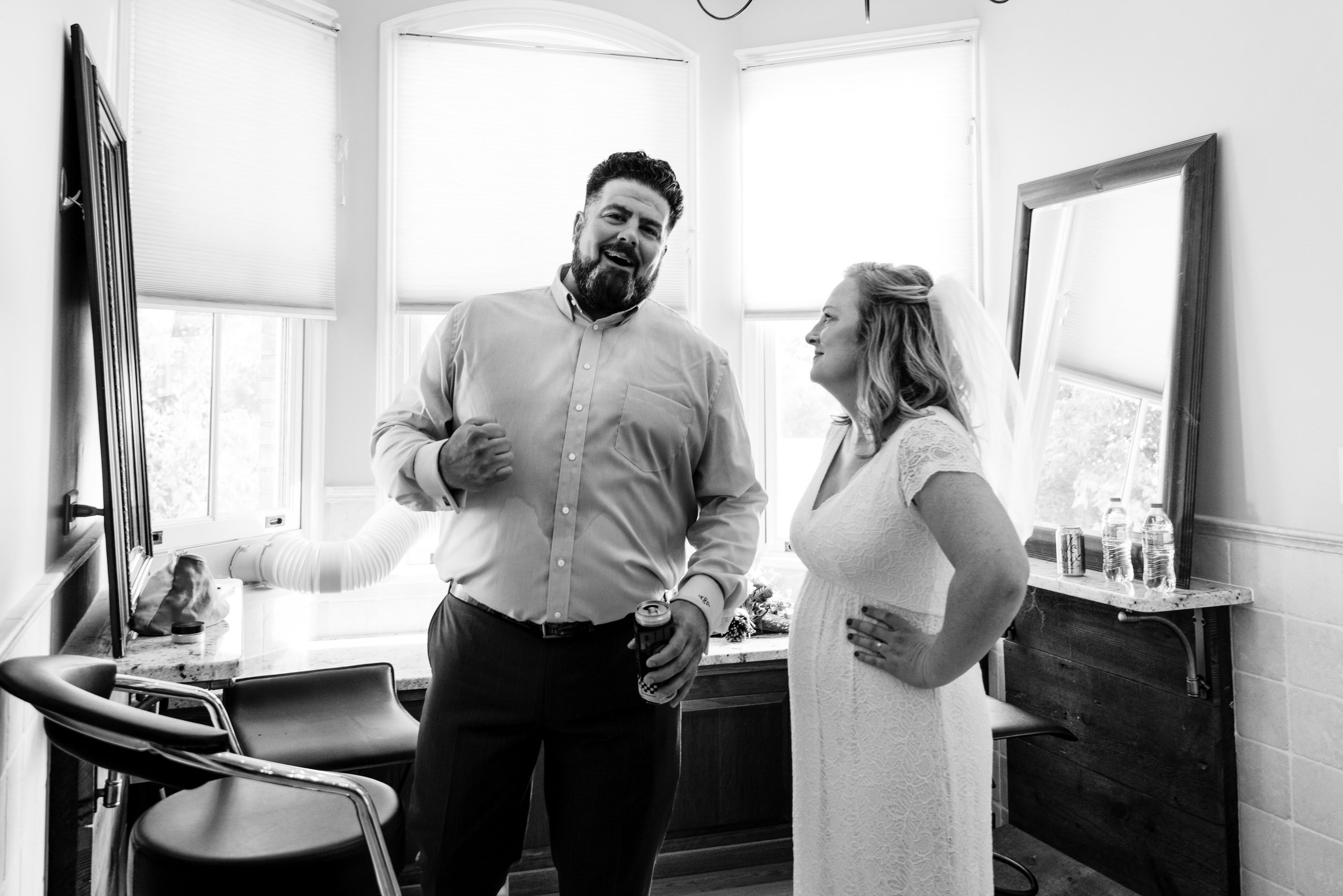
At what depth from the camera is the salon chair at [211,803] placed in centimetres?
106

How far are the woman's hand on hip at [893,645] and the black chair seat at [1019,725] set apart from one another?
1078 mm

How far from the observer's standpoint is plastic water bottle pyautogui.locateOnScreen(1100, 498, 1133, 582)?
267cm

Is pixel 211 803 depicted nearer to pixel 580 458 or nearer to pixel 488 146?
pixel 580 458

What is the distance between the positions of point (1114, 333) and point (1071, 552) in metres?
0.69

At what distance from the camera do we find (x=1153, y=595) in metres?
2.48

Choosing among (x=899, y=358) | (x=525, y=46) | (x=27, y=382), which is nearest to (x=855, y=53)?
(x=525, y=46)

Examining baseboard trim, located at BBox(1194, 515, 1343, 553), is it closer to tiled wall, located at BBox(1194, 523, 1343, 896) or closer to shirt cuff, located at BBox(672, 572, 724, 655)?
tiled wall, located at BBox(1194, 523, 1343, 896)

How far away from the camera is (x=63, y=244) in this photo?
6.04 ft

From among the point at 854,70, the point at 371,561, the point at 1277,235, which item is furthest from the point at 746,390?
the point at 1277,235

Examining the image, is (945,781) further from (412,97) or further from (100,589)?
(412,97)

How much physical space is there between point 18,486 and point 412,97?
2543 millimetres

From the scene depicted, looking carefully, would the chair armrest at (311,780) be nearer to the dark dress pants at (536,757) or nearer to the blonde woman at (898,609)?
the dark dress pants at (536,757)

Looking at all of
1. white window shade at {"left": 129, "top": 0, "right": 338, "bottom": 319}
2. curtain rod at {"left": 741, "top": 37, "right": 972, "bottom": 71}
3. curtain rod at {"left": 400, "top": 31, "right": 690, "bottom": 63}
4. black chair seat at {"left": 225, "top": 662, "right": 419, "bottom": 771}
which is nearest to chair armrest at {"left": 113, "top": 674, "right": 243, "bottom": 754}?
black chair seat at {"left": 225, "top": 662, "right": 419, "bottom": 771}

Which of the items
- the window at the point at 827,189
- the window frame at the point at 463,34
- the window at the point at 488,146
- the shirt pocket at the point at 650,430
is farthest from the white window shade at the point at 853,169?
the shirt pocket at the point at 650,430
